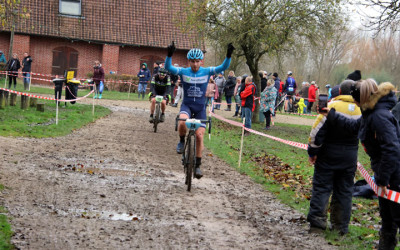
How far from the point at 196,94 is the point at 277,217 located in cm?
309

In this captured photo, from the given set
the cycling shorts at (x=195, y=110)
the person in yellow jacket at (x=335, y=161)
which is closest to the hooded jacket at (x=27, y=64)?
the cycling shorts at (x=195, y=110)

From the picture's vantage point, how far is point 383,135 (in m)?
6.00

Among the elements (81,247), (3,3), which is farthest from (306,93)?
(81,247)

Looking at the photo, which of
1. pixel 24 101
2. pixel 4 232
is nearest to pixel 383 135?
pixel 4 232

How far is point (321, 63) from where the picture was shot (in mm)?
54281

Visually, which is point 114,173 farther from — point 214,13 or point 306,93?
point 306,93

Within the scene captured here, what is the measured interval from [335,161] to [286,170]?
20.3ft

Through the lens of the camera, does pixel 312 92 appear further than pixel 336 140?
Yes

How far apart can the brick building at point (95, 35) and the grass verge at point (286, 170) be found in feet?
67.0

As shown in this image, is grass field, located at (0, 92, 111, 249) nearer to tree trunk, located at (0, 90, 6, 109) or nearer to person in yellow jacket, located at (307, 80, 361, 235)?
tree trunk, located at (0, 90, 6, 109)

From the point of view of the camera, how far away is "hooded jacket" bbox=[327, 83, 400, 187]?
5.96 meters

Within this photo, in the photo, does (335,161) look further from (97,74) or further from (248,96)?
(97,74)

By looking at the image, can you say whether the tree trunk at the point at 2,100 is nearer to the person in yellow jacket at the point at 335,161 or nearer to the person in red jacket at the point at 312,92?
the person in yellow jacket at the point at 335,161

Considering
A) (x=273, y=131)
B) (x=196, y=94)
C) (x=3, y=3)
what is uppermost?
(x=3, y=3)
